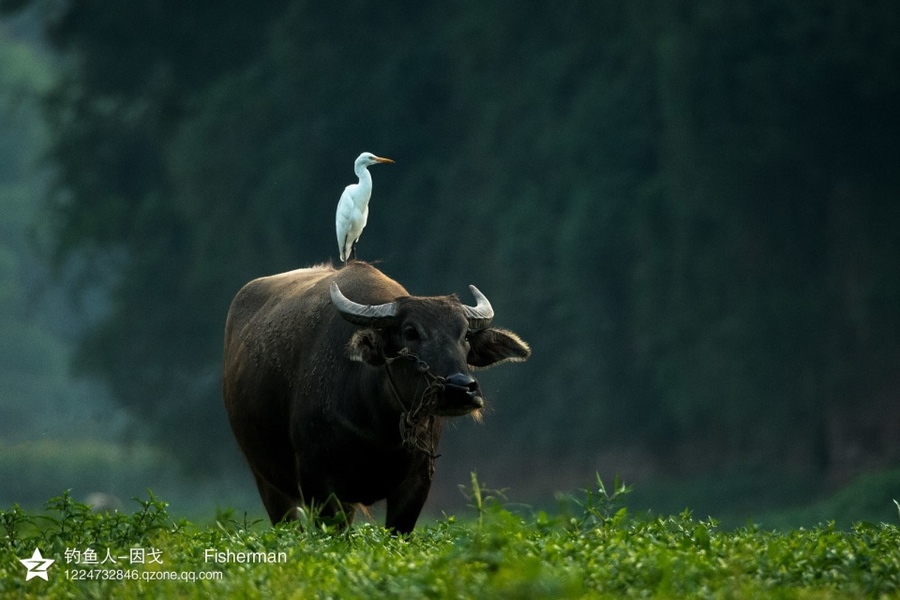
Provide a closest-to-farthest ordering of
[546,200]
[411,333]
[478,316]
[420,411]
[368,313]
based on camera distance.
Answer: [420,411] → [411,333] → [368,313] → [478,316] → [546,200]

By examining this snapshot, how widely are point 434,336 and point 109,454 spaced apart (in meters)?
40.7

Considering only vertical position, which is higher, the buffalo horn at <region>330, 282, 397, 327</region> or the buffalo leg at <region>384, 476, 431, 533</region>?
the buffalo horn at <region>330, 282, 397, 327</region>

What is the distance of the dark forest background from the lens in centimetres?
2202

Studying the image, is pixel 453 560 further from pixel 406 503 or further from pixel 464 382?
pixel 406 503

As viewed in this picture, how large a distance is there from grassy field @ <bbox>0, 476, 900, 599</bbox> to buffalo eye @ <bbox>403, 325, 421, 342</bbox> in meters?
1.12

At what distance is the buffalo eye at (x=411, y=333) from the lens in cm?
825

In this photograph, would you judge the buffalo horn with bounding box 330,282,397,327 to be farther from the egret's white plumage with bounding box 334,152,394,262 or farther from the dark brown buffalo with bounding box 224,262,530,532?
the egret's white plumage with bounding box 334,152,394,262

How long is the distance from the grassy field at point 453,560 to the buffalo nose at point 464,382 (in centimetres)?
69

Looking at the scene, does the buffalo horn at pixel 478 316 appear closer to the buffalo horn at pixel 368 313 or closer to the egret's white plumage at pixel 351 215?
the buffalo horn at pixel 368 313

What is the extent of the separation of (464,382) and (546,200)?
19649 millimetres

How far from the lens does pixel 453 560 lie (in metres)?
5.77

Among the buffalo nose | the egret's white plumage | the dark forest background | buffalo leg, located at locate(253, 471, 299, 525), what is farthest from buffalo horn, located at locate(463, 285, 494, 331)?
the dark forest background

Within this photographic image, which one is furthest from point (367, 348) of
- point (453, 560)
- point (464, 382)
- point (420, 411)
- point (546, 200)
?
point (546, 200)

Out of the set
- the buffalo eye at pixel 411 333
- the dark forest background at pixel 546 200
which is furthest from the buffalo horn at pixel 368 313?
the dark forest background at pixel 546 200
